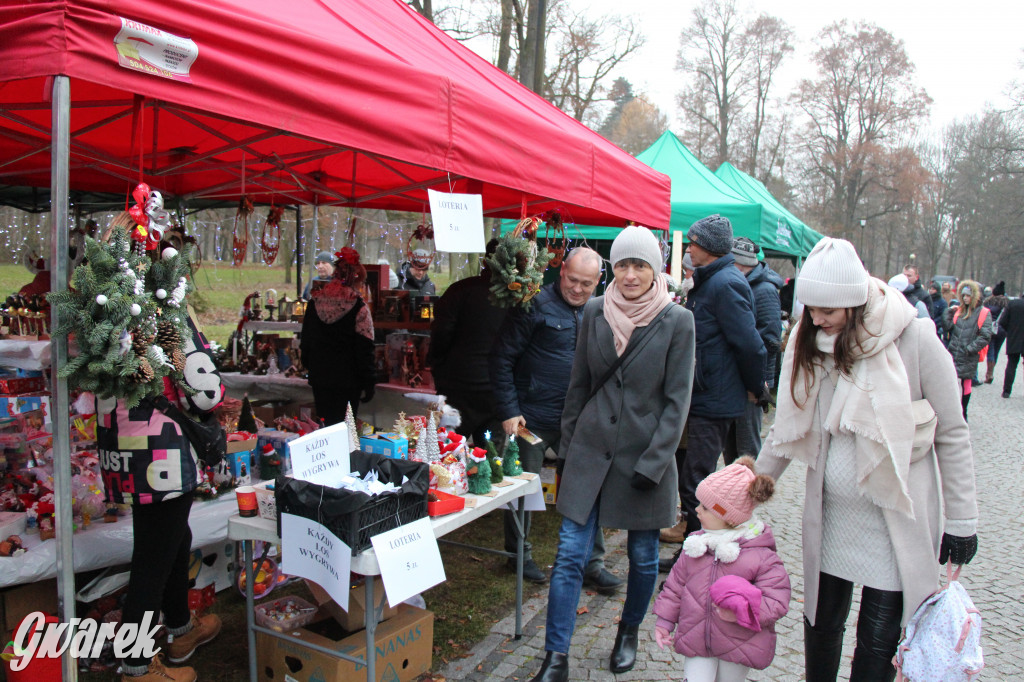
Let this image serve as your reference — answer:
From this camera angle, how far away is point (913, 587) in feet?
6.75

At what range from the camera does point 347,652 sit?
2568mm

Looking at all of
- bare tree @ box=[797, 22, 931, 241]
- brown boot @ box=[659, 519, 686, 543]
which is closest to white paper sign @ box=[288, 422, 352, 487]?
brown boot @ box=[659, 519, 686, 543]

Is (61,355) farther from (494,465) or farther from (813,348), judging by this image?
(813,348)

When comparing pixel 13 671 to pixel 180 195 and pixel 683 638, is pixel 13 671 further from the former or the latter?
pixel 180 195

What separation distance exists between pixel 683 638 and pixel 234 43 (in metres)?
2.45

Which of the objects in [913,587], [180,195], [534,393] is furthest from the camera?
[180,195]

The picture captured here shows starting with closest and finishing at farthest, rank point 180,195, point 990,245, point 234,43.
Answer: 1. point 234,43
2. point 180,195
3. point 990,245

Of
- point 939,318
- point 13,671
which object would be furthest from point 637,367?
point 939,318

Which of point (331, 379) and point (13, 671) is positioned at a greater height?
point (331, 379)

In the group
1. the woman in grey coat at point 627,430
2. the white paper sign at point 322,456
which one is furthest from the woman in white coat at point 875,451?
the white paper sign at point 322,456

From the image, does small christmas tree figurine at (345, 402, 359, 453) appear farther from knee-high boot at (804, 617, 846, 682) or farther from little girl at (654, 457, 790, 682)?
knee-high boot at (804, 617, 846, 682)

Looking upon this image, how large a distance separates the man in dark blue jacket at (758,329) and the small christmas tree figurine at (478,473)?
190 centimetres

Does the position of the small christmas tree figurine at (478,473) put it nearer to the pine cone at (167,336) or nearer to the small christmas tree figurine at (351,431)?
the small christmas tree figurine at (351,431)

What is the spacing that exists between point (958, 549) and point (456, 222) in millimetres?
2267
